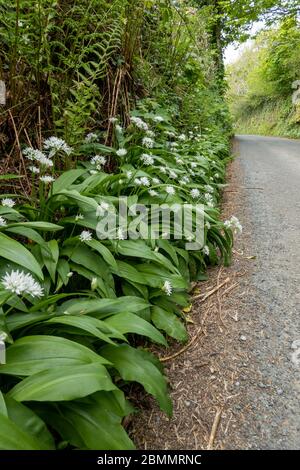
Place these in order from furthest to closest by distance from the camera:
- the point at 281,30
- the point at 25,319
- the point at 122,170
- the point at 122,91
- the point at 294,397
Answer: the point at 281,30 → the point at 122,91 → the point at 122,170 → the point at 294,397 → the point at 25,319

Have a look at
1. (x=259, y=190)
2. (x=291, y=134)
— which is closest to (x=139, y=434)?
(x=259, y=190)

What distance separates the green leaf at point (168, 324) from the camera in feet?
5.48

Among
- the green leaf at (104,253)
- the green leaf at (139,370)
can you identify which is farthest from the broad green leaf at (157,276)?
the green leaf at (139,370)

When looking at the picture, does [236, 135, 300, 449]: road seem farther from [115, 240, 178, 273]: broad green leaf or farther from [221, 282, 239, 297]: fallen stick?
[115, 240, 178, 273]: broad green leaf

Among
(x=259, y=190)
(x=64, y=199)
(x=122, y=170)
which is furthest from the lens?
(x=259, y=190)

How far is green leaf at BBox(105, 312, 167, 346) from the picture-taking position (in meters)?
1.36

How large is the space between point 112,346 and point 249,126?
25578 mm

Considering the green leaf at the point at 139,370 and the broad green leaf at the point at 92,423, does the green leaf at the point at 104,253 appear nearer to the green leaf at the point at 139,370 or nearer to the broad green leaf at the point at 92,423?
the green leaf at the point at 139,370

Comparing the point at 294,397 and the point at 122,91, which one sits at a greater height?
the point at 122,91

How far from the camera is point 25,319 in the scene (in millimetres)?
1276

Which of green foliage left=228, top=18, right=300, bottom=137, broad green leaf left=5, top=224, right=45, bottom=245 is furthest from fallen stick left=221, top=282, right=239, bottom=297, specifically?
green foliage left=228, top=18, right=300, bottom=137

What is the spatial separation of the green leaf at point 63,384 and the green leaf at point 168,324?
0.62 meters

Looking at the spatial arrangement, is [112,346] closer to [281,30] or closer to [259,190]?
[259,190]

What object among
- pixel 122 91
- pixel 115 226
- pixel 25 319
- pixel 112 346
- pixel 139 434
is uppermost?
pixel 122 91
